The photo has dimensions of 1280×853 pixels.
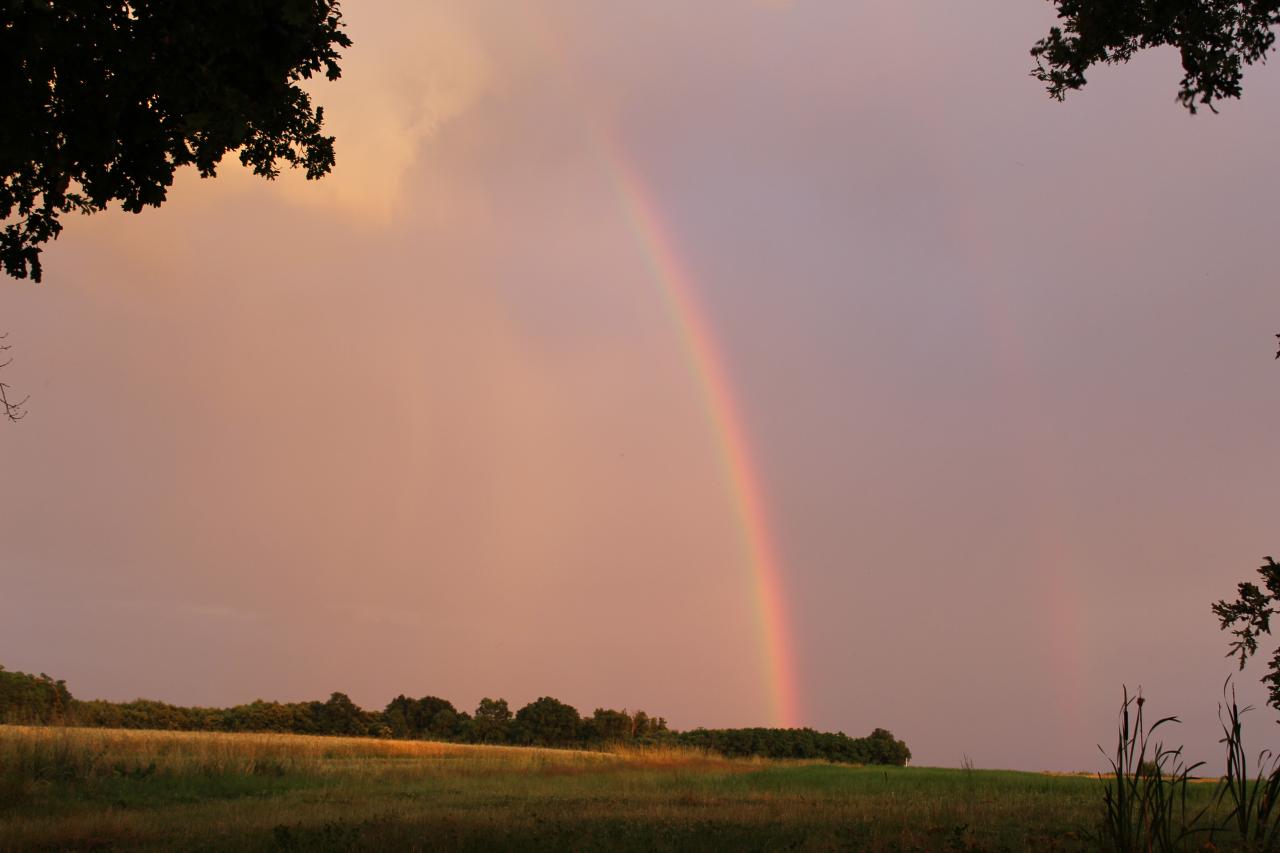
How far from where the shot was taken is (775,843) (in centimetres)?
1109

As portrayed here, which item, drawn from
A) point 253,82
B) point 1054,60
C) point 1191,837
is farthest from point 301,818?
point 1054,60

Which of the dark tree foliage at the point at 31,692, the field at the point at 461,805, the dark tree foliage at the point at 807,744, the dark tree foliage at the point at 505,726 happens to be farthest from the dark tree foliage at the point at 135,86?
the dark tree foliage at the point at 807,744

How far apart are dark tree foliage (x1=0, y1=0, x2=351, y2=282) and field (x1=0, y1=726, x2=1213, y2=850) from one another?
25.7 feet

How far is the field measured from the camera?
1107 cm

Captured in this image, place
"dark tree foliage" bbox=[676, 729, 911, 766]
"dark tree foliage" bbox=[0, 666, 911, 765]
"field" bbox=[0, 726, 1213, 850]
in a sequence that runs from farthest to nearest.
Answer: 1. "dark tree foliage" bbox=[676, 729, 911, 766]
2. "dark tree foliage" bbox=[0, 666, 911, 765]
3. "field" bbox=[0, 726, 1213, 850]

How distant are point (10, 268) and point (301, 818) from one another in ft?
32.1

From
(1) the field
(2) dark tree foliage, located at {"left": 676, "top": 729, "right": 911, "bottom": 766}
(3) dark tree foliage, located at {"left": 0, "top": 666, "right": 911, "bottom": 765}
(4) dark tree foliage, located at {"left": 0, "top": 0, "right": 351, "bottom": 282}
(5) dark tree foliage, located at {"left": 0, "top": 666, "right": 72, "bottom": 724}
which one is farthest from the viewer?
(2) dark tree foliage, located at {"left": 676, "top": 729, "right": 911, "bottom": 766}

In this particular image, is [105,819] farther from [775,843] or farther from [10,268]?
[775,843]

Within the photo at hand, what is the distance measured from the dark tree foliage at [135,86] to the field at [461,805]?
25.7 ft

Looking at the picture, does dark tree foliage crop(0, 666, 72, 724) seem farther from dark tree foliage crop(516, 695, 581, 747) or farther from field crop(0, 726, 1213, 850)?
dark tree foliage crop(516, 695, 581, 747)

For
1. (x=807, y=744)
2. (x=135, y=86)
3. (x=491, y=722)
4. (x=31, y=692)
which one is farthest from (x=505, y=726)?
(x=135, y=86)

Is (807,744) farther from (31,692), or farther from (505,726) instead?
(31,692)

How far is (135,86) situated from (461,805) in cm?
1505

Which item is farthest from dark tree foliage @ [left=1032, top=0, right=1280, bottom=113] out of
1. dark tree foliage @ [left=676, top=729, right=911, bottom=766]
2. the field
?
dark tree foliage @ [left=676, top=729, right=911, bottom=766]
